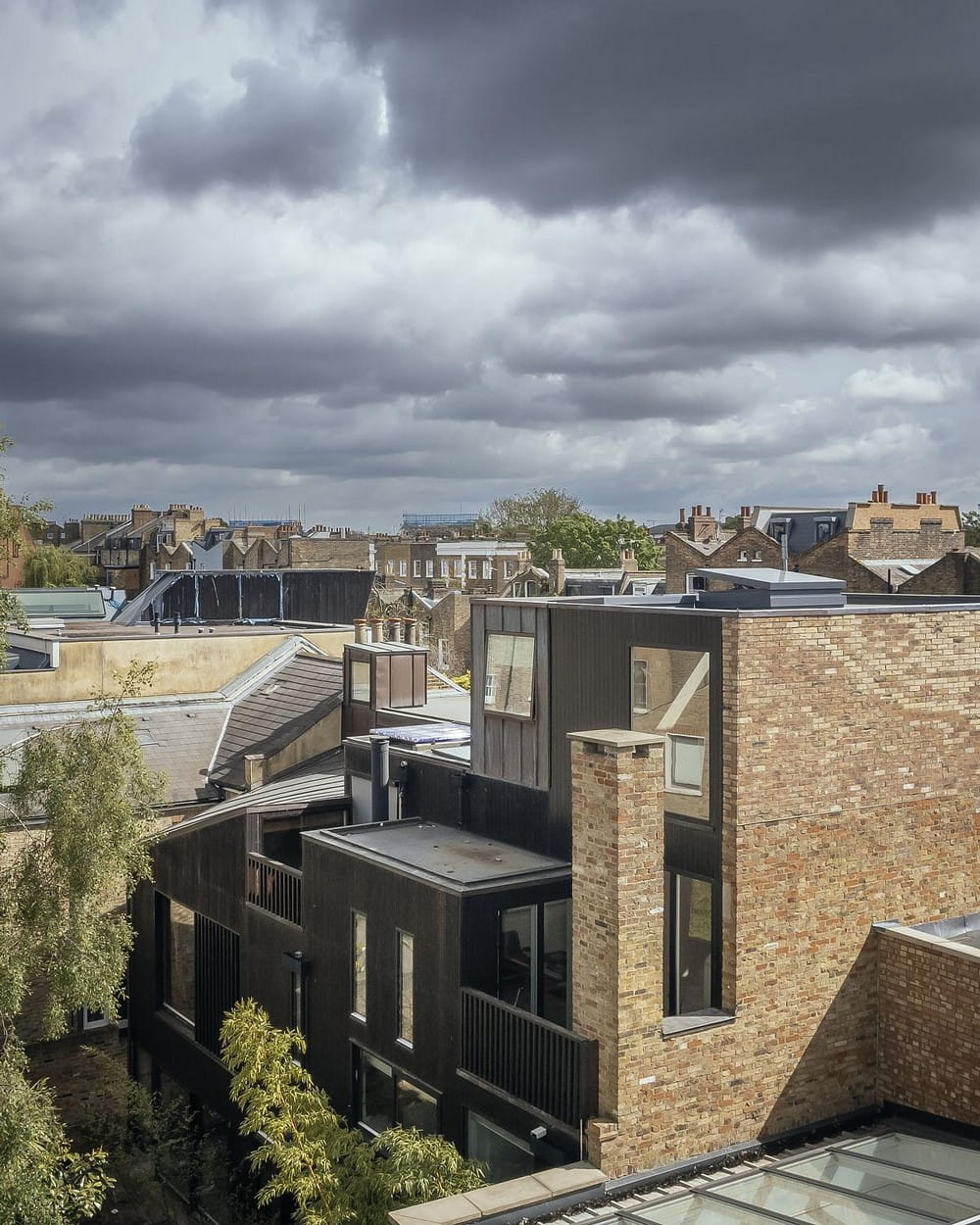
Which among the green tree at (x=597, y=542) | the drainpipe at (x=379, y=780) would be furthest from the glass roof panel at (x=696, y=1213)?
the green tree at (x=597, y=542)

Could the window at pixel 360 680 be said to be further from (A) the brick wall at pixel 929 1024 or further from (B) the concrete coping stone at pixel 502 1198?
(B) the concrete coping stone at pixel 502 1198

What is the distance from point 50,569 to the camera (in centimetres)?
7494

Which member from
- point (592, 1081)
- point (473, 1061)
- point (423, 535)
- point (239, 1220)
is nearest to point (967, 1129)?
point (592, 1081)

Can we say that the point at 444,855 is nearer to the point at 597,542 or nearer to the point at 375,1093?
the point at 375,1093

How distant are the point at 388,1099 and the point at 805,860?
6528mm

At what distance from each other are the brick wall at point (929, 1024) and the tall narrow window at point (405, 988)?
5737 mm

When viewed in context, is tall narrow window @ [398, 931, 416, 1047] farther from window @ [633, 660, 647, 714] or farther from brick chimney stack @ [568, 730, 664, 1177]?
window @ [633, 660, 647, 714]

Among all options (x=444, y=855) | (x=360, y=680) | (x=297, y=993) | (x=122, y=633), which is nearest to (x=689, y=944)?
(x=444, y=855)

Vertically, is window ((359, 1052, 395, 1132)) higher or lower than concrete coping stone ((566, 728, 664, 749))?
lower

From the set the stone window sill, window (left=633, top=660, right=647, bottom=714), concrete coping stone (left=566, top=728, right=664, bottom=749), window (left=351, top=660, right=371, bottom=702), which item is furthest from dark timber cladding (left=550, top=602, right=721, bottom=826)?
window (left=351, top=660, right=371, bottom=702)

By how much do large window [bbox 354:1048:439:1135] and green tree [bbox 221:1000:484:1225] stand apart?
1.40 ft

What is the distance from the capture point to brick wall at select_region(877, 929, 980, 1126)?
12031 millimetres

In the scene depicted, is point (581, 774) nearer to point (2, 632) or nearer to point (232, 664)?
point (2, 632)

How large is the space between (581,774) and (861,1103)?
18.7 feet
